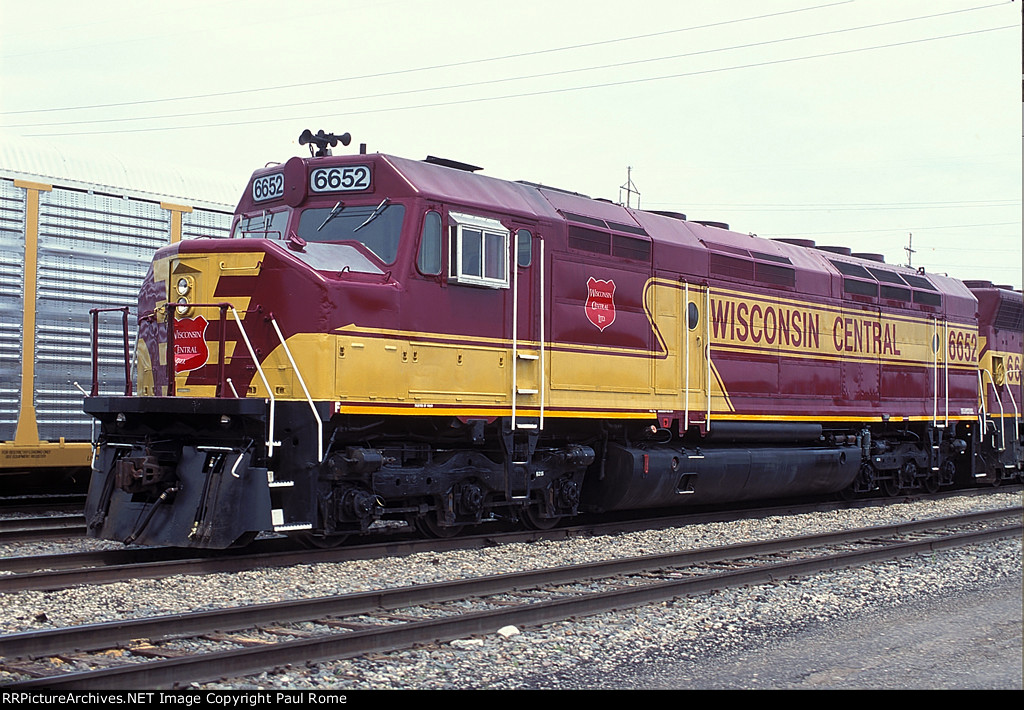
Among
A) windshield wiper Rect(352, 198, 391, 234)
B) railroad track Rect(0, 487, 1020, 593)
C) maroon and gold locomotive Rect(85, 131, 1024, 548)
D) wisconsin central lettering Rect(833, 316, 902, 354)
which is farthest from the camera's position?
wisconsin central lettering Rect(833, 316, 902, 354)

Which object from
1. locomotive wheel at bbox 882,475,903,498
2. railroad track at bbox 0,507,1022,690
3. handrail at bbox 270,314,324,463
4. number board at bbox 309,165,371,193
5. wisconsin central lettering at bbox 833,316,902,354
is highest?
number board at bbox 309,165,371,193

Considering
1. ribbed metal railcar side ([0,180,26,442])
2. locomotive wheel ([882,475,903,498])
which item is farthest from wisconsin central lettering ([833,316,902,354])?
ribbed metal railcar side ([0,180,26,442])

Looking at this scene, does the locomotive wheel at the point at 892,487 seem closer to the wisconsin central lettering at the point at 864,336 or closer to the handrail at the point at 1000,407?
the wisconsin central lettering at the point at 864,336

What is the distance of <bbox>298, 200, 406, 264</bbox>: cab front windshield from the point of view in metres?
11.0

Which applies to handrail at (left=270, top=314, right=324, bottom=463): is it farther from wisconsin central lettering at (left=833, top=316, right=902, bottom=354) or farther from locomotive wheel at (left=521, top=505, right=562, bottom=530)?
wisconsin central lettering at (left=833, top=316, right=902, bottom=354)

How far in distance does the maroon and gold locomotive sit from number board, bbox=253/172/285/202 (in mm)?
48

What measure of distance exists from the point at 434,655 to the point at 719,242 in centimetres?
999

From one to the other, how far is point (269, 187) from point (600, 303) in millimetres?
4243

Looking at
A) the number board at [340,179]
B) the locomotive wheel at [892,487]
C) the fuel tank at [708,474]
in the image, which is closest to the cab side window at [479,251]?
the number board at [340,179]

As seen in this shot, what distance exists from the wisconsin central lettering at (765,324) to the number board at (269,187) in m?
6.47

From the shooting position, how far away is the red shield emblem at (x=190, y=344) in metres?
10.6

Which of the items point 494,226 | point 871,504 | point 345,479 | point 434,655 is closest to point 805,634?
point 434,655

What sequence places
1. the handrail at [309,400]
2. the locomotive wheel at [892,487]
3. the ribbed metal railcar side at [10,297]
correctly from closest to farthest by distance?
the handrail at [309,400], the ribbed metal railcar side at [10,297], the locomotive wheel at [892,487]

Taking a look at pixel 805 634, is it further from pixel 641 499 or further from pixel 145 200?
pixel 145 200
